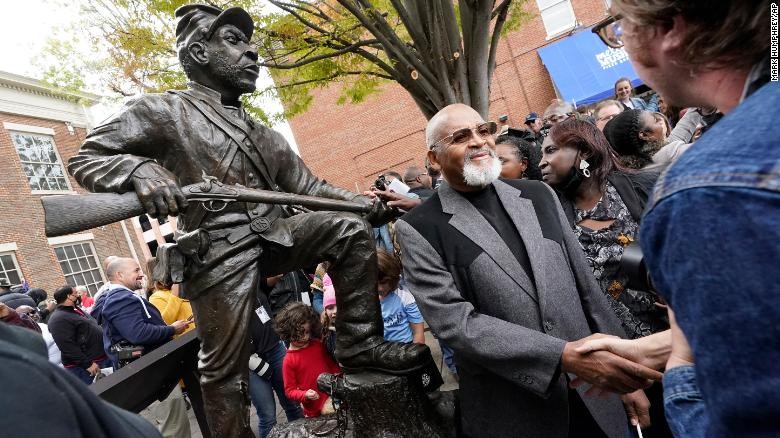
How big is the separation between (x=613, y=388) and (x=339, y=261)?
1424mm

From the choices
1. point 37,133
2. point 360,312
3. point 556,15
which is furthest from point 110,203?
point 556,15

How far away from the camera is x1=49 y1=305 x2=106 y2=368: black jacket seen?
17.2ft

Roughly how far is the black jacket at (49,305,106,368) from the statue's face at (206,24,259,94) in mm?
4227

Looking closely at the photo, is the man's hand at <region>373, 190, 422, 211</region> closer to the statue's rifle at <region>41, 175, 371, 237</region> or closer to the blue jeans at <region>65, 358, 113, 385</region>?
the statue's rifle at <region>41, 175, 371, 237</region>

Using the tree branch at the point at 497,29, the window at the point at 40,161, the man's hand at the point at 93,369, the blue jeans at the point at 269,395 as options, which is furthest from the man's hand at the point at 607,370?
the window at the point at 40,161

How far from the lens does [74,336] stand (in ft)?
17.4

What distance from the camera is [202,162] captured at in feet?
7.87

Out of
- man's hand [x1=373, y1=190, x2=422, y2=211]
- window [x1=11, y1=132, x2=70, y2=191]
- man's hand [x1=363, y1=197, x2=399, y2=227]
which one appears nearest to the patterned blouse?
man's hand [x1=373, y1=190, x2=422, y2=211]

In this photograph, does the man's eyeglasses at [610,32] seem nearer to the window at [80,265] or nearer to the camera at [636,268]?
the camera at [636,268]

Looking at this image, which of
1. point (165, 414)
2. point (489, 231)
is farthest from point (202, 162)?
point (165, 414)

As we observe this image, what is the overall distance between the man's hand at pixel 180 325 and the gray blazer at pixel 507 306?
9.84 ft

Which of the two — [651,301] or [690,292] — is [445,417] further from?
[690,292]

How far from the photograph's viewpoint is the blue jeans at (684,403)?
735 mm

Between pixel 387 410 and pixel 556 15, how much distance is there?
16.8 m
